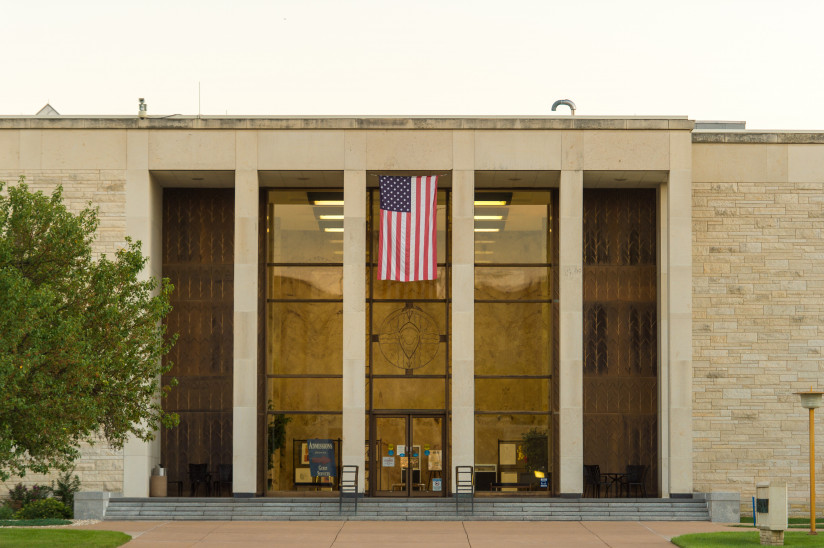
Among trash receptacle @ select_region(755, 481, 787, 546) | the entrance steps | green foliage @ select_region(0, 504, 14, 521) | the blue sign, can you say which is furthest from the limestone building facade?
trash receptacle @ select_region(755, 481, 787, 546)

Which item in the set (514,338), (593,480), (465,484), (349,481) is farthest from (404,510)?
(514,338)

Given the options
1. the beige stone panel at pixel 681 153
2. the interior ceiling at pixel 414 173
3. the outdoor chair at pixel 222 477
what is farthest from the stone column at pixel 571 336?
the outdoor chair at pixel 222 477

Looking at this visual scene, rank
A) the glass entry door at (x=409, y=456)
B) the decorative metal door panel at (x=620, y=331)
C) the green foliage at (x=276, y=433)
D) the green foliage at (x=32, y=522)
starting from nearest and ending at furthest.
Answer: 1. the green foliage at (x=32, y=522)
2. the glass entry door at (x=409, y=456)
3. the green foliage at (x=276, y=433)
4. the decorative metal door panel at (x=620, y=331)

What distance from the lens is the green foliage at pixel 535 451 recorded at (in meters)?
30.6

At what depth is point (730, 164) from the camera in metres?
30.4

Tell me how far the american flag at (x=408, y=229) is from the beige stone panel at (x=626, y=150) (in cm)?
443

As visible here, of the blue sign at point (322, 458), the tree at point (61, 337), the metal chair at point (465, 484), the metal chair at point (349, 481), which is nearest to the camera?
the tree at point (61, 337)

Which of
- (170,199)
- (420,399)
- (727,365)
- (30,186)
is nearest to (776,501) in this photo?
(727,365)

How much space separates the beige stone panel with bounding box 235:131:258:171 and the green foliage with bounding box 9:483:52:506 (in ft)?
32.9

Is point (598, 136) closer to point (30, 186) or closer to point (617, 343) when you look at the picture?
point (617, 343)

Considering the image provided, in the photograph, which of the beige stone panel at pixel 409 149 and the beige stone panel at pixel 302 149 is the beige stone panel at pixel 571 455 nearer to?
the beige stone panel at pixel 409 149

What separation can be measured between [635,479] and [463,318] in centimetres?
686

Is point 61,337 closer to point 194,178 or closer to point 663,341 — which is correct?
point 194,178

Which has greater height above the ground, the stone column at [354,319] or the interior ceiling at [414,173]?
the interior ceiling at [414,173]
